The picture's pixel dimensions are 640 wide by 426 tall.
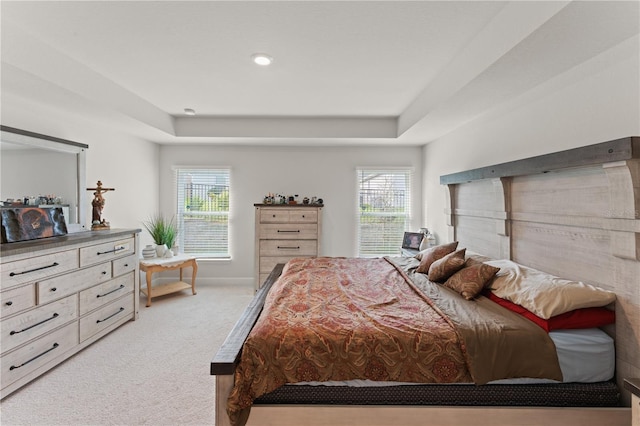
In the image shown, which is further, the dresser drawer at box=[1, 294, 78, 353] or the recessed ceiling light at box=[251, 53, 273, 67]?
the recessed ceiling light at box=[251, 53, 273, 67]

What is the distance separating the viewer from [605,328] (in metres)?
1.68

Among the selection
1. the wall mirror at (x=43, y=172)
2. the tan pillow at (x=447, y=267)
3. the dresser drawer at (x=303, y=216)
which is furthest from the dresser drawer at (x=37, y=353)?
the tan pillow at (x=447, y=267)

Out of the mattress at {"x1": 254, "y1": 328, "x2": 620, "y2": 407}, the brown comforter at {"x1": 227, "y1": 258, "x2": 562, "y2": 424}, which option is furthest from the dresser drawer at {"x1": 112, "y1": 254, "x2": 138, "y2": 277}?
the mattress at {"x1": 254, "y1": 328, "x2": 620, "y2": 407}

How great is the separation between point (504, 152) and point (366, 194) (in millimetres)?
2399

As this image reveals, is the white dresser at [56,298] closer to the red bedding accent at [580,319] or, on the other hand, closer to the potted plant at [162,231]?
the potted plant at [162,231]

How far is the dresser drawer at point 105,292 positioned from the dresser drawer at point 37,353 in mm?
191

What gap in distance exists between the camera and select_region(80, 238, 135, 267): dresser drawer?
2732 mm

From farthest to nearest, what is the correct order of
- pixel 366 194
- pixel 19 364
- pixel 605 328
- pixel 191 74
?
pixel 366 194 < pixel 191 74 < pixel 19 364 < pixel 605 328

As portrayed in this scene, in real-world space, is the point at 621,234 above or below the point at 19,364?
above

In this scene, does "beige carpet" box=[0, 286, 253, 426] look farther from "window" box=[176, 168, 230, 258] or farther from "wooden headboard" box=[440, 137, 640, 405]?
"wooden headboard" box=[440, 137, 640, 405]

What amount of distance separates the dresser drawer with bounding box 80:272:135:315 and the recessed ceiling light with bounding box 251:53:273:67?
264 centimetres

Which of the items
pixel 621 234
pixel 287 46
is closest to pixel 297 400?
pixel 621 234

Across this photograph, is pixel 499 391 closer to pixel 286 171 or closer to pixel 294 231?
pixel 294 231

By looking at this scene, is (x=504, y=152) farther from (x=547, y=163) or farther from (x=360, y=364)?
(x=360, y=364)
